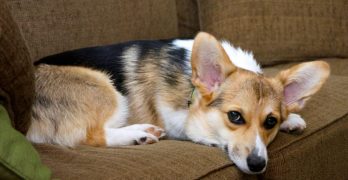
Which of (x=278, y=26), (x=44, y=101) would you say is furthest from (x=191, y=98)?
(x=278, y=26)

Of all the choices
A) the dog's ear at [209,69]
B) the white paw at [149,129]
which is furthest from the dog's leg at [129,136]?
the dog's ear at [209,69]


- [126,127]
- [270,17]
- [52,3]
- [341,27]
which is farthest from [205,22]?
[126,127]

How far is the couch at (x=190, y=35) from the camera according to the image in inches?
49.2

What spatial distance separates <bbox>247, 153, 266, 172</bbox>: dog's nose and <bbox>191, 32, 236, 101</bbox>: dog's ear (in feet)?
0.88

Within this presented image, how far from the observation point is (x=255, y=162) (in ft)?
4.72

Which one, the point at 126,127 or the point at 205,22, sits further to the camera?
the point at 205,22

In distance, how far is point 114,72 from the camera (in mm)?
1804

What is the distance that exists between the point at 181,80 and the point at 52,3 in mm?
629

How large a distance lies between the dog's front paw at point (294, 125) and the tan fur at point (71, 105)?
0.57 meters

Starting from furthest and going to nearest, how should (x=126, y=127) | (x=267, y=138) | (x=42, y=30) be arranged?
(x=42, y=30) → (x=126, y=127) → (x=267, y=138)

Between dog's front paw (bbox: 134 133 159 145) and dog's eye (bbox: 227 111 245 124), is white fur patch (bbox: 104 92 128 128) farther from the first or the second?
dog's eye (bbox: 227 111 245 124)

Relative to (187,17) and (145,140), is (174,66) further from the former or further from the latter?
(187,17)

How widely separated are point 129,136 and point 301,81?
23.4 inches

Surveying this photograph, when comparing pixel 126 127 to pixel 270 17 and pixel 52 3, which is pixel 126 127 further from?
pixel 270 17
